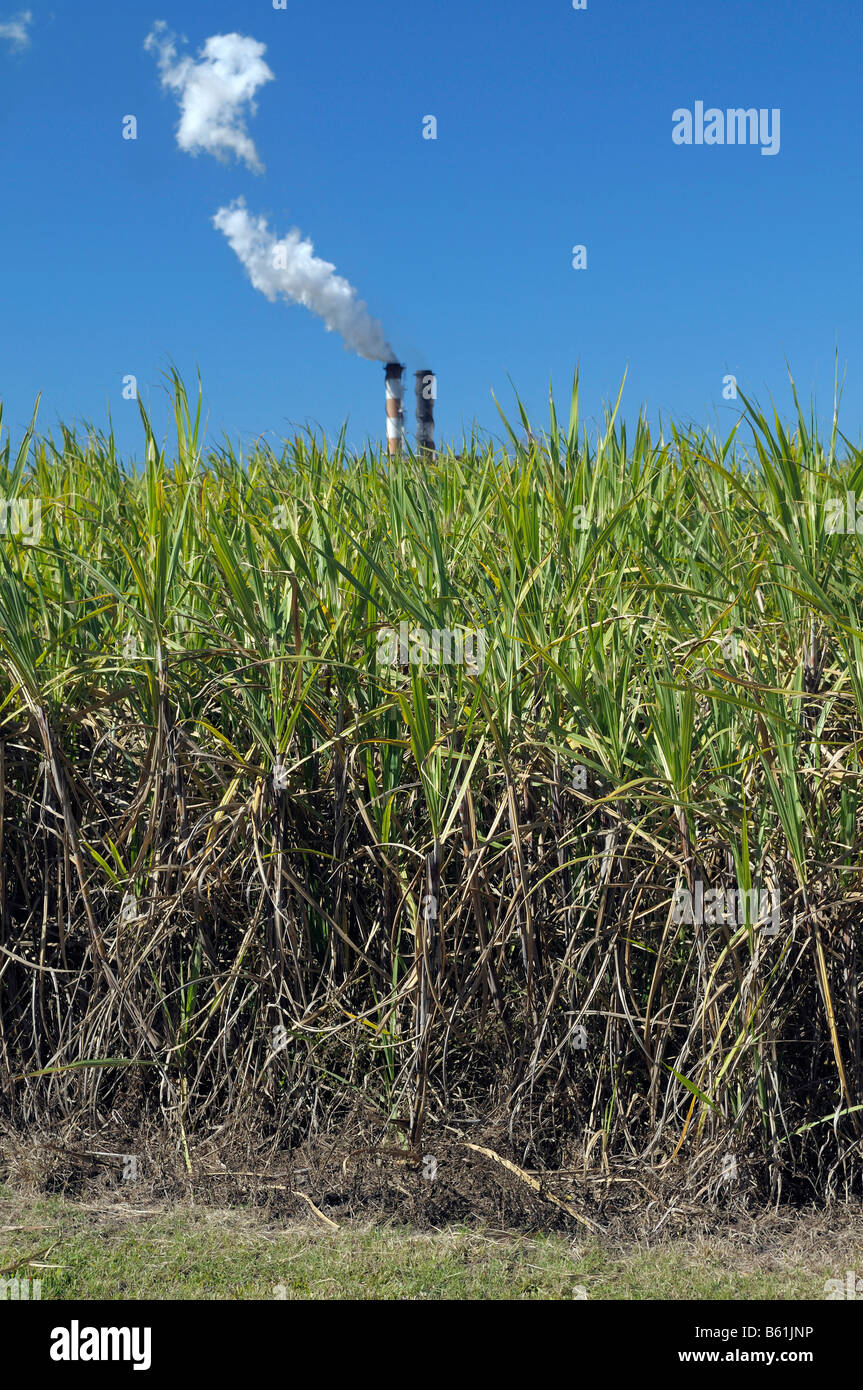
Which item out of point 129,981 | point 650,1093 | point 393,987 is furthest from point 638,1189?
point 129,981

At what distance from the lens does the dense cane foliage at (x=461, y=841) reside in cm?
246

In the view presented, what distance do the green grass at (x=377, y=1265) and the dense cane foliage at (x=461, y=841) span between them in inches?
8.4

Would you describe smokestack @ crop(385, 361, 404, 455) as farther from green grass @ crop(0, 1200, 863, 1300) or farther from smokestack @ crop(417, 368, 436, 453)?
green grass @ crop(0, 1200, 863, 1300)

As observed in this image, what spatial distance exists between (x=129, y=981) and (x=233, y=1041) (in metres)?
0.33

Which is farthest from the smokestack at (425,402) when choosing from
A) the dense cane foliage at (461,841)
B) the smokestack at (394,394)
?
the dense cane foliage at (461,841)

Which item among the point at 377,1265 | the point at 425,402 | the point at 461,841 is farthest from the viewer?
the point at 425,402

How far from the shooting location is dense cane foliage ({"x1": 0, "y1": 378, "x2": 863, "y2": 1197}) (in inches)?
96.7

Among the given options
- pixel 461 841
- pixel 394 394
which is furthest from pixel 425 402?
pixel 461 841

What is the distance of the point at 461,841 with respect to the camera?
2623 millimetres

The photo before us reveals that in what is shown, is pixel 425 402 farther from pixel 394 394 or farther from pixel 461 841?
pixel 461 841

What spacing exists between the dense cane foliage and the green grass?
212mm

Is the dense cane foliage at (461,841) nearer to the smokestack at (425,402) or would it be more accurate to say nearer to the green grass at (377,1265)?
the green grass at (377,1265)

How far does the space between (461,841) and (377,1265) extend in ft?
3.25

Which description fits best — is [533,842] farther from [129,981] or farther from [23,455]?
[23,455]
